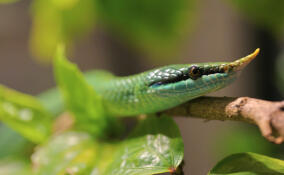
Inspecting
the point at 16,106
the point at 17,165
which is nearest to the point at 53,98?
the point at 17,165

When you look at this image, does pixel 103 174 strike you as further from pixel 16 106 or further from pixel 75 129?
pixel 16 106

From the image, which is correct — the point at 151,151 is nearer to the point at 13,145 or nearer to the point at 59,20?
the point at 13,145

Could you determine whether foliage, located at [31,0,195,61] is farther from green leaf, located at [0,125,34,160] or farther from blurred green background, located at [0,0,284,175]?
green leaf, located at [0,125,34,160]

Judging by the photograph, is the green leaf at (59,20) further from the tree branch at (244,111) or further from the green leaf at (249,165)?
the green leaf at (249,165)

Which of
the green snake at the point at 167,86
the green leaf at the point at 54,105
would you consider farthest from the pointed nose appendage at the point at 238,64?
the green leaf at the point at 54,105

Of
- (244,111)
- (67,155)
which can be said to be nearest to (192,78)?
(244,111)

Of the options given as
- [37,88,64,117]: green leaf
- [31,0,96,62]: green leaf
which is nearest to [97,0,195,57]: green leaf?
[31,0,96,62]: green leaf
